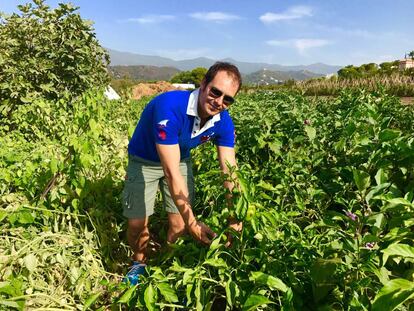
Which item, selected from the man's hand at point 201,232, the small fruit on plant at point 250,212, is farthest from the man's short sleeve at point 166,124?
the small fruit on plant at point 250,212

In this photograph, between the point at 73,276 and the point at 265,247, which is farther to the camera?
the point at 73,276

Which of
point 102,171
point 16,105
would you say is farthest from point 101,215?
point 16,105

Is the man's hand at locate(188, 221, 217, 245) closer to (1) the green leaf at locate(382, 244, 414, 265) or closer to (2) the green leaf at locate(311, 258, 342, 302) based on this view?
(2) the green leaf at locate(311, 258, 342, 302)

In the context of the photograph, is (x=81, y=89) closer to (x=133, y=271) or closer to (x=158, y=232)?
(x=158, y=232)

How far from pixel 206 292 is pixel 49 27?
6.00 m

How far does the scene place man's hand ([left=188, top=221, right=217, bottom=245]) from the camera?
1.93 m

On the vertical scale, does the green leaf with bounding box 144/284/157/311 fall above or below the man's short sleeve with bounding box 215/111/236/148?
below

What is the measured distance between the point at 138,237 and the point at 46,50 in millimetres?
5034

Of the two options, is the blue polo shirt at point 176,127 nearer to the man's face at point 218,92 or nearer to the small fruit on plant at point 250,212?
the man's face at point 218,92

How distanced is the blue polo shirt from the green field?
30 centimetres

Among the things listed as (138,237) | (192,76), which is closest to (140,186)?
(138,237)

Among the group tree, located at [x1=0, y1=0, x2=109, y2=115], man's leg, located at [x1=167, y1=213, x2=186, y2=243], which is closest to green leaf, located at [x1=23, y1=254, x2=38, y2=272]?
man's leg, located at [x1=167, y1=213, x2=186, y2=243]

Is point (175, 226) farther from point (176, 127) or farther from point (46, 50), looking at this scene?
point (46, 50)

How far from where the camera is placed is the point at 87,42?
21.8ft
